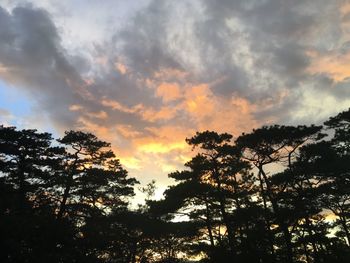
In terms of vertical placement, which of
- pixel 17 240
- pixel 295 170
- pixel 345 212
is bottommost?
pixel 17 240

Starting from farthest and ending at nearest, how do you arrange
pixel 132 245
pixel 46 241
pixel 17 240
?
pixel 132 245
pixel 46 241
pixel 17 240

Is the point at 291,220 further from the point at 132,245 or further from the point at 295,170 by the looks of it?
the point at 132,245

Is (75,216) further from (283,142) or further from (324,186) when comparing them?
(324,186)

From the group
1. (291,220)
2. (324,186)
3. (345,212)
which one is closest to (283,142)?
(324,186)

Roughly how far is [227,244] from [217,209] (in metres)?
4.24

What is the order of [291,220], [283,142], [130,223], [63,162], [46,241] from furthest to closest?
[130,223], [63,162], [283,142], [291,220], [46,241]

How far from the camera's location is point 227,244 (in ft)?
80.1

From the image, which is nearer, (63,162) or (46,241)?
(46,241)

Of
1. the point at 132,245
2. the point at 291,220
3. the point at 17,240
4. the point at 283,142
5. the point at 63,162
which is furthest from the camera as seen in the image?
the point at 132,245

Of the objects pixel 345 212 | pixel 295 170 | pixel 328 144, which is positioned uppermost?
pixel 328 144

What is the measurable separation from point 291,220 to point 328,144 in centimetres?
702

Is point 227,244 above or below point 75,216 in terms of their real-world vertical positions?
below

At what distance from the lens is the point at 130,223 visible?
112ft

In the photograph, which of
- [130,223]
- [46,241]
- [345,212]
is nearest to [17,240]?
[46,241]
